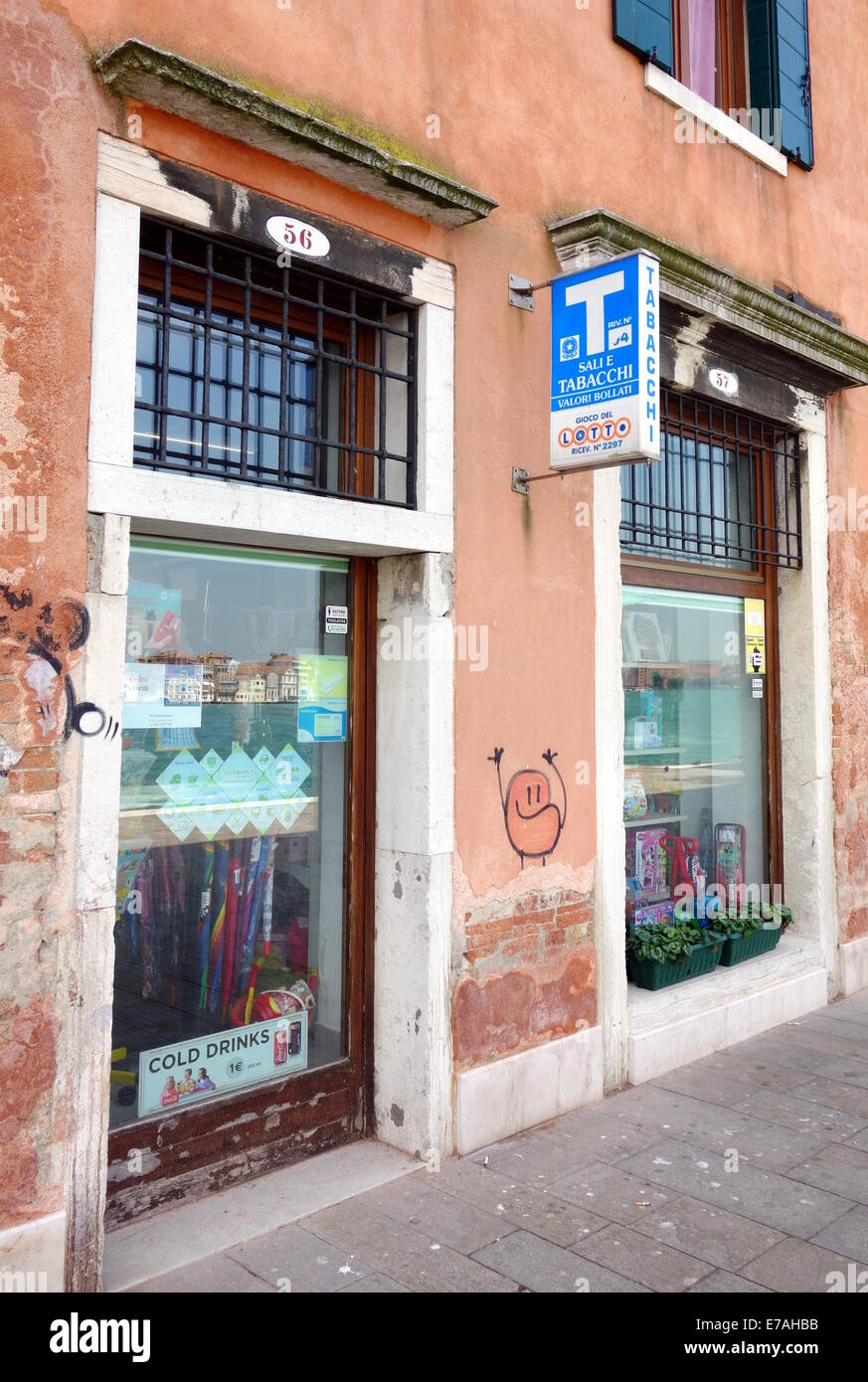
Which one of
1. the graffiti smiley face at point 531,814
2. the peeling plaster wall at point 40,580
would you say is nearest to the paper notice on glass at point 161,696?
the peeling plaster wall at point 40,580

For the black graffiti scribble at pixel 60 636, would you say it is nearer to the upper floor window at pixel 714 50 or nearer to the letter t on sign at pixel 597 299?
the letter t on sign at pixel 597 299

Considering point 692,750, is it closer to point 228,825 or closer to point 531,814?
point 531,814

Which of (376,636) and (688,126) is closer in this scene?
(376,636)

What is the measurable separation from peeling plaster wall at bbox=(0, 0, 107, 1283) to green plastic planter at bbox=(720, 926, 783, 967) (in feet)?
13.4

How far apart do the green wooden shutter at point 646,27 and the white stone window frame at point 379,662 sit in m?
2.05

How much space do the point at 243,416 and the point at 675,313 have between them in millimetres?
2776

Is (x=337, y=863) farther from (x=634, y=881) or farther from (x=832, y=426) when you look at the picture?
(x=832, y=426)

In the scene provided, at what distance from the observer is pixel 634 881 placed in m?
5.84

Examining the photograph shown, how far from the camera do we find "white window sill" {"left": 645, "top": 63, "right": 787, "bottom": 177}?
5461mm

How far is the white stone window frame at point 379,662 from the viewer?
315cm

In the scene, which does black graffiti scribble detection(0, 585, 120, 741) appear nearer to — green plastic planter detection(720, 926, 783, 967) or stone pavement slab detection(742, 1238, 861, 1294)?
stone pavement slab detection(742, 1238, 861, 1294)

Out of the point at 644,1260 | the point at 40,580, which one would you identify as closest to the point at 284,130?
the point at 40,580

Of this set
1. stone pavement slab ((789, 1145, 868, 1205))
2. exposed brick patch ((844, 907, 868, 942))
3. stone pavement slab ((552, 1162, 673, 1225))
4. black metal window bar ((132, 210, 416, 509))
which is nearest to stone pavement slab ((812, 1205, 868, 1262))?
stone pavement slab ((789, 1145, 868, 1205))
